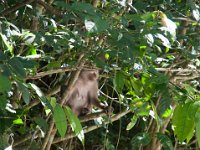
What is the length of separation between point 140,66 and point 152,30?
24cm

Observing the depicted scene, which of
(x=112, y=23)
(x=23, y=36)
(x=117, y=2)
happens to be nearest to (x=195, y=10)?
(x=117, y=2)

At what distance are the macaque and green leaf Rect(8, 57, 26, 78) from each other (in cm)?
138

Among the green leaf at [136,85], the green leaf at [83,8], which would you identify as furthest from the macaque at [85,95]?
the green leaf at [83,8]

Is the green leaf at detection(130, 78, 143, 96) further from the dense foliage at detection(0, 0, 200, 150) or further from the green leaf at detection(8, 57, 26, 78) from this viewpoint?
the green leaf at detection(8, 57, 26, 78)

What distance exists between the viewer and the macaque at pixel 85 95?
280cm

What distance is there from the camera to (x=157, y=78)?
1690mm

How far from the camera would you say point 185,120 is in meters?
1.48

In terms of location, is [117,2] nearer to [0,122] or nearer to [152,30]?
[152,30]

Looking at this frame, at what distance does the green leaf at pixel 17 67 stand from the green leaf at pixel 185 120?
56cm

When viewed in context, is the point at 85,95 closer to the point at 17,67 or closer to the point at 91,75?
the point at 91,75

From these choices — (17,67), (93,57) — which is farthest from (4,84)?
(93,57)

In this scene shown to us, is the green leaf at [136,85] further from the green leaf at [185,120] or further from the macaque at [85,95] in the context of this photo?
the macaque at [85,95]

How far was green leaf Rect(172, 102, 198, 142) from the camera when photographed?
1.46 m

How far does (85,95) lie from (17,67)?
1.72 m
